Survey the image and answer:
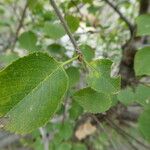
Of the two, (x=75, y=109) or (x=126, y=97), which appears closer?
(x=126, y=97)

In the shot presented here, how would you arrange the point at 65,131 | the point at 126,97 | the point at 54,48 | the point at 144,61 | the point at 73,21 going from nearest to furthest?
1. the point at 144,61
2. the point at 73,21
3. the point at 126,97
4. the point at 54,48
5. the point at 65,131

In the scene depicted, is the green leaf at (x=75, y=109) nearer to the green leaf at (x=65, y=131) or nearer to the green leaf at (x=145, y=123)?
the green leaf at (x=65, y=131)

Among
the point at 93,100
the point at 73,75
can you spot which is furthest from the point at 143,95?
the point at 93,100

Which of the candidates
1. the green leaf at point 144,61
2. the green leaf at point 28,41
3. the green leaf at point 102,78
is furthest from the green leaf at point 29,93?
the green leaf at point 28,41

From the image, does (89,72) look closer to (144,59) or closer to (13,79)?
(13,79)

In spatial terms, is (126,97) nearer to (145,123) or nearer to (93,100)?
(145,123)

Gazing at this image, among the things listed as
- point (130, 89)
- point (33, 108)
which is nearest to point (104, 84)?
point (33, 108)
